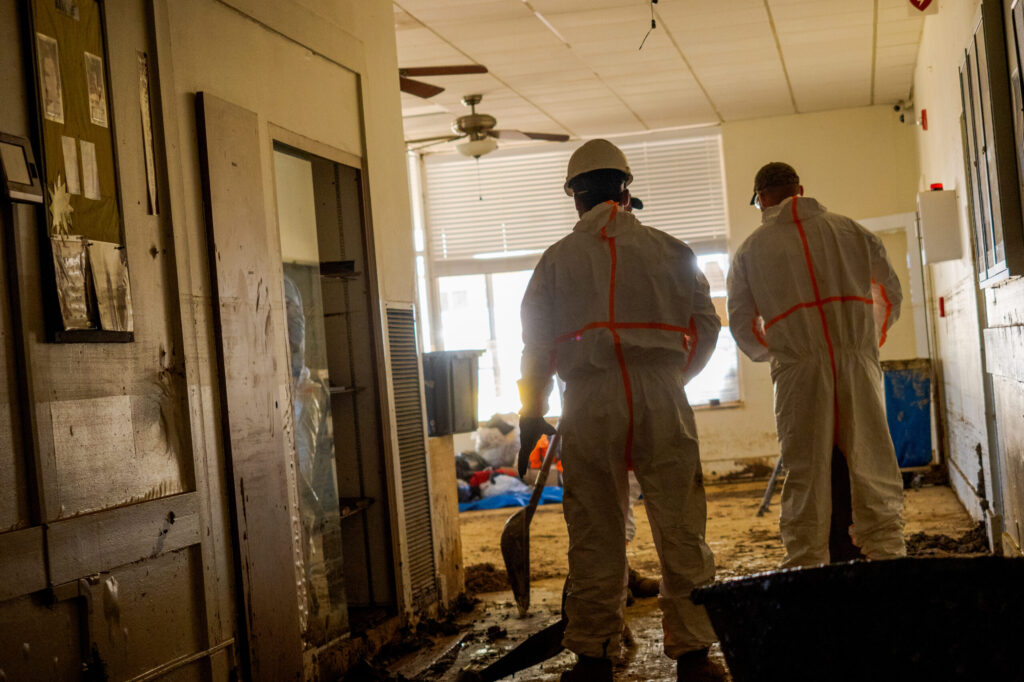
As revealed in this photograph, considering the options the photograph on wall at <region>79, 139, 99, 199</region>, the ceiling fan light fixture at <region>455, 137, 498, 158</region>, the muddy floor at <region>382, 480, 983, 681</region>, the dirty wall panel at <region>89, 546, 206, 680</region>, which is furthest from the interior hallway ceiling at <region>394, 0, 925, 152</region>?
the dirty wall panel at <region>89, 546, 206, 680</region>

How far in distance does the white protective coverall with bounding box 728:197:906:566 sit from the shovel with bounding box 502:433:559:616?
0.85 m

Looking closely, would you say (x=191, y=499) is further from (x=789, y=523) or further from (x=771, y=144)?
(x=771, y=144)

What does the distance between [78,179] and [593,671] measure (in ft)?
6.12

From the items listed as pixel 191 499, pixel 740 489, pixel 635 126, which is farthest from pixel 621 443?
pixel 635 126

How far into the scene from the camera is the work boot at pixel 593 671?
2693 millimetres

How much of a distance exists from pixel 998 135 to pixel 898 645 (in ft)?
6.74

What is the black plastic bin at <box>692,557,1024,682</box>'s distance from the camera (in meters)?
1.37

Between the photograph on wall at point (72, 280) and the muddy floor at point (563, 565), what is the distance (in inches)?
67.6

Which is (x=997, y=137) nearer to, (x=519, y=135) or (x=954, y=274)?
(x=954, y=274)

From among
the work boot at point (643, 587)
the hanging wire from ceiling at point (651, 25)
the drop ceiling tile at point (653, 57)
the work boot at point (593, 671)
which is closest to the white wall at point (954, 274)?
the drop ceiling tile at point (653, 57)

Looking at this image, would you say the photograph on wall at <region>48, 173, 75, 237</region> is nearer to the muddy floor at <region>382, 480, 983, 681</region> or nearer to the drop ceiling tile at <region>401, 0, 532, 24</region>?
the muddy floor at <region>382, 480, 983, 681</region>

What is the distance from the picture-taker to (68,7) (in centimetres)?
233

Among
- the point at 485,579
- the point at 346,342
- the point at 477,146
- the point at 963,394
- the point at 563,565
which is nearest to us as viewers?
the point at 346,342

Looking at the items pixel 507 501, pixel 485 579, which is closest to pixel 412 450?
pixel 485 579
